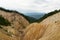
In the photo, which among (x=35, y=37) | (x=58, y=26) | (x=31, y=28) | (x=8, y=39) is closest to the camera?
(x=58, y=26)

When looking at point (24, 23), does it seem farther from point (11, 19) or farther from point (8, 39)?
point (8, 39)

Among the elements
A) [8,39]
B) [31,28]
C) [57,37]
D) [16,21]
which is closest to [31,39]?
[31,28]

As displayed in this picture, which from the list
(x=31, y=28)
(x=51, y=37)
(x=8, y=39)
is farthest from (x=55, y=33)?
(x=31, y=28)

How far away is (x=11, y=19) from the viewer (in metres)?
66.9

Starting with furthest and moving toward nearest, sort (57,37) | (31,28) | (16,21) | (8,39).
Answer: (16,21)
(31,28)
(8,39)
(57,37)

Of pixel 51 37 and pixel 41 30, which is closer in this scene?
pixel 51 37

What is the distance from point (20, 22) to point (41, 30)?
2795cm

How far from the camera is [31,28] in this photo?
4281 cm

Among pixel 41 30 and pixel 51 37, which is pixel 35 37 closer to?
pixel 41 30

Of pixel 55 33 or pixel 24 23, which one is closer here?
pixel 55 33

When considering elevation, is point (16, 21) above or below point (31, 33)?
below

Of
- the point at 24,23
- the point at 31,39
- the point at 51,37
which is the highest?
the point at 51,37

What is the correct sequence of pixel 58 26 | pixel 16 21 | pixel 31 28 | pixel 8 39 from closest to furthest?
1. pixel 58 26
2. pixel 8 39
3. pixel 31 28
4. pixel 16 21

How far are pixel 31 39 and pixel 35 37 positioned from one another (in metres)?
0.89
